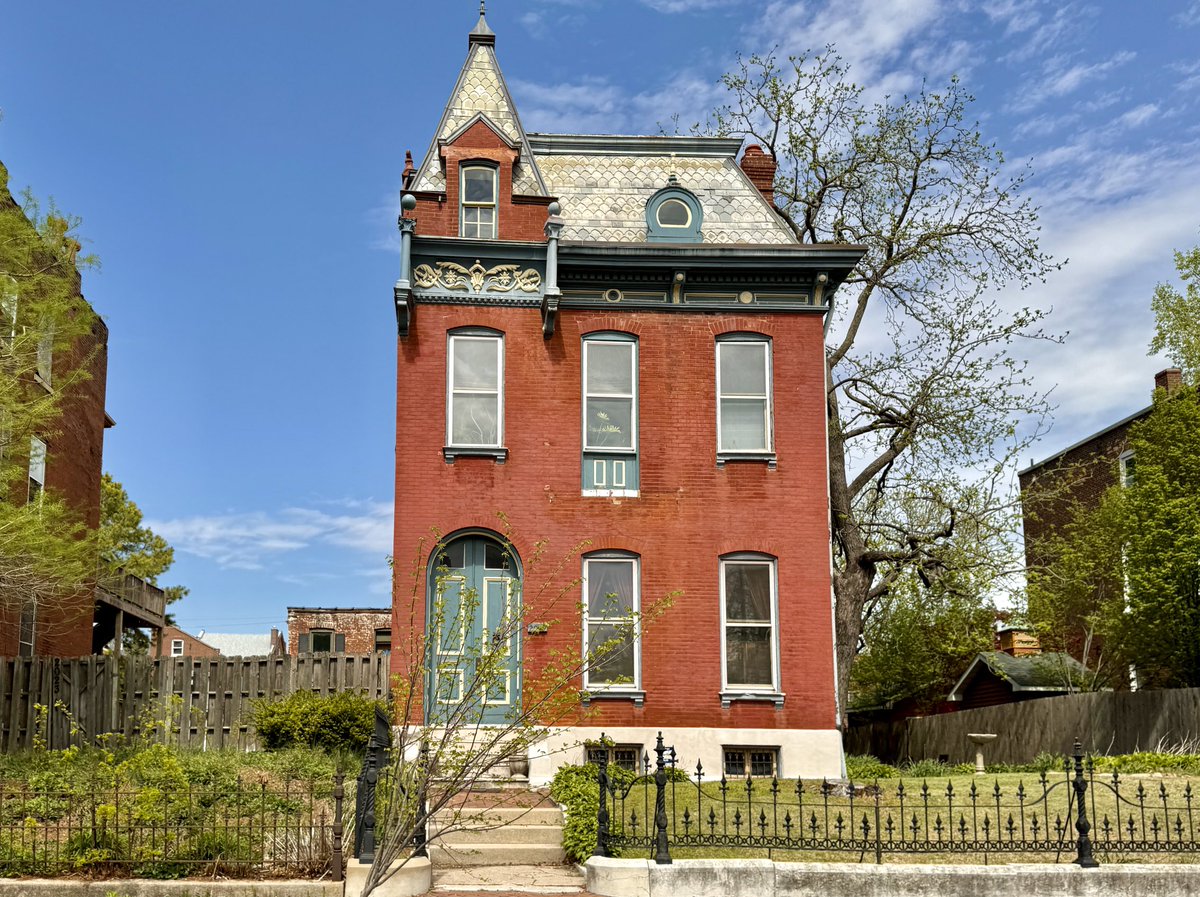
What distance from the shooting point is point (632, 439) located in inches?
841

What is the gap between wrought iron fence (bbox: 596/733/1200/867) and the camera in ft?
43.6

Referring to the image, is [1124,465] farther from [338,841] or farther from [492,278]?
[338,841]

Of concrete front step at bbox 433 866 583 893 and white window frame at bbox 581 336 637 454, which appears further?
white window frame at bbox 581 336 637 454

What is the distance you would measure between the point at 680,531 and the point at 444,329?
16.9ft

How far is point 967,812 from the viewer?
16.1 m

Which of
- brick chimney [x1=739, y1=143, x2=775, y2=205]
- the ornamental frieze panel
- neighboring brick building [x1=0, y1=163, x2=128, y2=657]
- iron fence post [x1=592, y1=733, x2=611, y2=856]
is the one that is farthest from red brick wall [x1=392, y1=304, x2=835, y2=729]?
neighboring brick building [x1=0, y1=163, x2=128, y2=657]

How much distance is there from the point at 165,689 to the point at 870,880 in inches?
569

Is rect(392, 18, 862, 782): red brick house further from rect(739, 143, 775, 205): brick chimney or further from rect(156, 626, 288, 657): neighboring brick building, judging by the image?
rect(156, 626, 288, 657): neighboring brick building

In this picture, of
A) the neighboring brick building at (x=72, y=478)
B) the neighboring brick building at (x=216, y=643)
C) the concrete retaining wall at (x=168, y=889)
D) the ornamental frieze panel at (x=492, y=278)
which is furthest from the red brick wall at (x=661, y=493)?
the neighboring brick building at (x=216, y=643)

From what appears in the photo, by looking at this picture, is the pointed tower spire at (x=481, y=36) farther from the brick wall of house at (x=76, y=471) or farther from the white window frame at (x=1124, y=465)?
the white window frame at (x=1124, y=465)

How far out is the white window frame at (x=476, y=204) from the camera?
21647 mm

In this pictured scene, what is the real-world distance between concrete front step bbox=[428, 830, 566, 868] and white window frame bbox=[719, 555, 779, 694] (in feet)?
20.9

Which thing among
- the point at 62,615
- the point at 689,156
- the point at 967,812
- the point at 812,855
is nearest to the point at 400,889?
the point at 812,855

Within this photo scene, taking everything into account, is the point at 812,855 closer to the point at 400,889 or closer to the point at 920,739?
the point at 400,889
